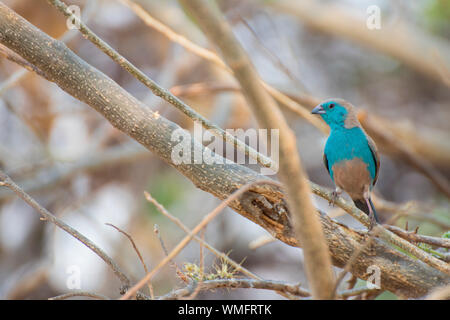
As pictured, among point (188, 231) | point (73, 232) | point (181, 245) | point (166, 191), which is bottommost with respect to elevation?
point (181, 245)

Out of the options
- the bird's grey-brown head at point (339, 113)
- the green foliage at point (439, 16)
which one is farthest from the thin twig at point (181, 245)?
the green foliage at point (439, 16)

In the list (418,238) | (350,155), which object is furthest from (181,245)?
(350,155)

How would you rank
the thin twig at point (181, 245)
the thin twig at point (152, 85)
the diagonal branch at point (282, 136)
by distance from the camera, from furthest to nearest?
the thin twig at point (152, 85)
the thin twig at point (181, 245)
the diagonal branch at point (282, 136)

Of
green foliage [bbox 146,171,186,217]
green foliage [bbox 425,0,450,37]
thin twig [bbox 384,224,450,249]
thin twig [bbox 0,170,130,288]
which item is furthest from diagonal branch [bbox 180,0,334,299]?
green foliage [bbox 425,0,450,37]

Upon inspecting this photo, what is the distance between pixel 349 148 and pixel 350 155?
2.1 inches

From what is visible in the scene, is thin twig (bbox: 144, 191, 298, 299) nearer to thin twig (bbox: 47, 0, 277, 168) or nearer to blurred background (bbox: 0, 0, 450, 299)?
thin twig (bbox: 47, 0, 277, 168)

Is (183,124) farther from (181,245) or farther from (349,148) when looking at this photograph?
(181,245)

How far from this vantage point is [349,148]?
3.36 metres

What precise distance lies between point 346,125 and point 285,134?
2.14 m

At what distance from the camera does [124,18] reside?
7426mm

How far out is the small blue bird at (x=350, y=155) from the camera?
3.32m

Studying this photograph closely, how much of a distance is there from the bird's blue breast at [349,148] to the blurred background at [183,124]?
1213 mm

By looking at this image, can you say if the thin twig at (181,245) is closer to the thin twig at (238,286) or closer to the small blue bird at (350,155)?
the thin twig at (238,286)
